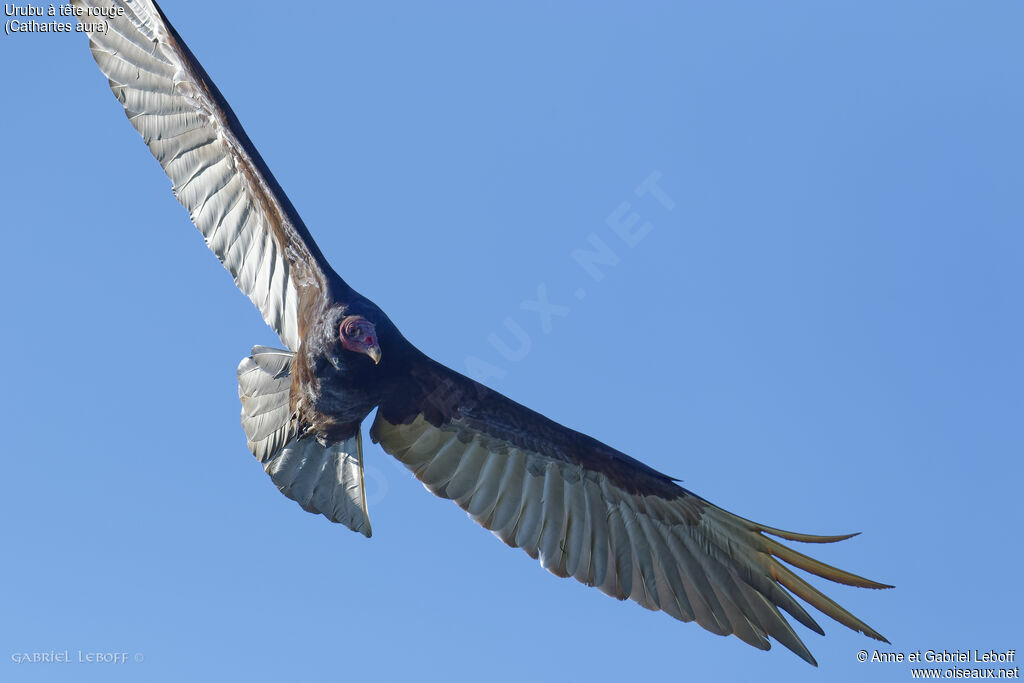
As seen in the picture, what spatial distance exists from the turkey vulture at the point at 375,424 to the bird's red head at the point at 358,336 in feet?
0.16

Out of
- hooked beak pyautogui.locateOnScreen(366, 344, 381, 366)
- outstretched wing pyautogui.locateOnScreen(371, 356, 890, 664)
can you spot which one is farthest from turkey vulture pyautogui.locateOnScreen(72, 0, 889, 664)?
hooked beak pyautogui.locateOnScreen(366, 344, 381, 366)

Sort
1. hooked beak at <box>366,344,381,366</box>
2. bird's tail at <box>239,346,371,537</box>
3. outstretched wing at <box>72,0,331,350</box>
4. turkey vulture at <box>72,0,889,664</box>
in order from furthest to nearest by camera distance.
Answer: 1. outstretched wing at <box>72,0,331,350</box>
2. bird's tail at <box>239,346,371,537</box>
3. turkey vulture at <box>72,0,889,664</box>
4. hooked beak at <box>366,344,381,366</box>

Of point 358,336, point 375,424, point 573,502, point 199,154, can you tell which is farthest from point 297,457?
point 199,154

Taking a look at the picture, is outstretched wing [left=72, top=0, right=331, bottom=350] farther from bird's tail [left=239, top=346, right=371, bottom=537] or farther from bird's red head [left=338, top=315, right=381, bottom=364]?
bird's red head [left=338, top=315, right=381, bottom=364]

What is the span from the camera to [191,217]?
7.10 metres

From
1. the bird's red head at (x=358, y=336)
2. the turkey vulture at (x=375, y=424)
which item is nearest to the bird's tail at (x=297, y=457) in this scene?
the turkey vulture at (x=375, y=424)

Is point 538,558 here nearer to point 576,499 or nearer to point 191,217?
point 576,499

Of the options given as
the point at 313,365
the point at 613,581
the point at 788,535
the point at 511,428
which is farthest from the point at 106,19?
the point at 788,535

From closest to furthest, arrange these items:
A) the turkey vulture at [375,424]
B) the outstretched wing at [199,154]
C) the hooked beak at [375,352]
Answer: the hooked beak at [375,352] < the turkey vulture at [375,424] < the outstretched wing at [199,154]

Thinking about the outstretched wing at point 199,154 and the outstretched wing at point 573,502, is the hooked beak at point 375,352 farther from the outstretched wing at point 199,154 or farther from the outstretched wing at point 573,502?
the outstretched wing at point 199,154

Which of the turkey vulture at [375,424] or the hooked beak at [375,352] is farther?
the turkey vulture at [375,424]

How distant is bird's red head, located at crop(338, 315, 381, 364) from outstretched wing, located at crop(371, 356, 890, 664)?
627 millimetres

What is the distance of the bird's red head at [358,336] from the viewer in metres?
5.71

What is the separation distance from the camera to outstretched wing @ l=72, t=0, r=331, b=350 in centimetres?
677
